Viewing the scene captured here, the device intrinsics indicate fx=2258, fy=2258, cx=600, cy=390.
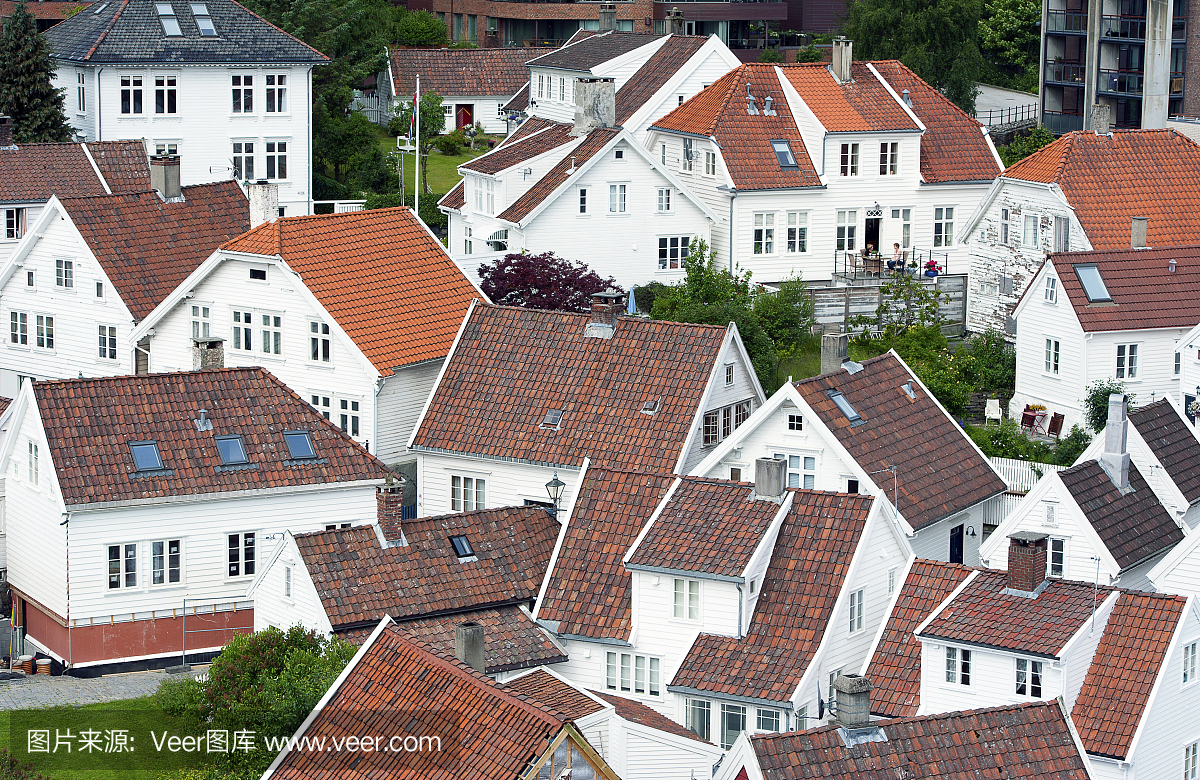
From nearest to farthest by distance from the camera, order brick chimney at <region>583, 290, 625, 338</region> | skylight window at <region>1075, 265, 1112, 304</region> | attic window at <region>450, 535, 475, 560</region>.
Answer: attic window at <region>450, 535, 475, 560</region>
brick chimney at <region>583, 290, 625, 338</region>
skylight window at <region>1075, 265, 1112, 304</region>

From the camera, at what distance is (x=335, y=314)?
66125mm

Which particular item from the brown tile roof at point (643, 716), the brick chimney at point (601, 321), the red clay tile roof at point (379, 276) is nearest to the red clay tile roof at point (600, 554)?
the brown tile roof at point (643, 716)

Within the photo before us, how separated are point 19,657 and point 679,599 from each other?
17.7 metres

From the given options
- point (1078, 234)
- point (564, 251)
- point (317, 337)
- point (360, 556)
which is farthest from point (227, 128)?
point (360, 556)

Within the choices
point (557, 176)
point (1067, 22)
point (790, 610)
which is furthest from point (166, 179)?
point (1067, 22)

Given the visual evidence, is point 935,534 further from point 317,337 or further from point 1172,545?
point 317,337

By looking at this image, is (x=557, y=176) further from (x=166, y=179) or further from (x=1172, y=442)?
(x=1172, y=442)

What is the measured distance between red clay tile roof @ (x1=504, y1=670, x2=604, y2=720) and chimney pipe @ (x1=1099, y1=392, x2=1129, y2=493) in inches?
659

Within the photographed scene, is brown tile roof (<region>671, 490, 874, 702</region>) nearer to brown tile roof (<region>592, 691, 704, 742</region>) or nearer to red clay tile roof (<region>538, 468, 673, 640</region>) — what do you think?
brown tile roof (<region>592, 691, 704, 742</region>)

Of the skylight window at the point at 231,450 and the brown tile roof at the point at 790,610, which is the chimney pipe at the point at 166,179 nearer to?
the skylight window at the point at 231,450

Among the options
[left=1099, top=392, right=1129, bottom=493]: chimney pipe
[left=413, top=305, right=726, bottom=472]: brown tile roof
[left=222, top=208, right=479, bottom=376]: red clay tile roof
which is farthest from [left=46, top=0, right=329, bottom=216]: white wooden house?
[left=1099, top=392, right=1129, bottom=493]: chimney pipe

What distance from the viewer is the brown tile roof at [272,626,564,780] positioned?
40875 mm

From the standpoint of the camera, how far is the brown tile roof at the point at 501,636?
169ft

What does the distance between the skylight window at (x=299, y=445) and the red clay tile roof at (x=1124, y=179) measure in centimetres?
2868
